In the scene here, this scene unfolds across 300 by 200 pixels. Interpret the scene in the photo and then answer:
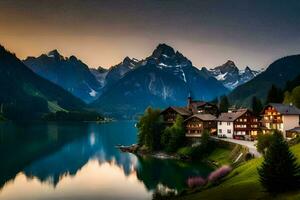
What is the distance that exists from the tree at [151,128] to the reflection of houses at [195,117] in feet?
31.9

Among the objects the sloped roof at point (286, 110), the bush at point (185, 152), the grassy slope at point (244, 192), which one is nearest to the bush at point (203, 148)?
the bush at point (185, 152)

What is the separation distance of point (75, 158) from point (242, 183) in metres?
90.5

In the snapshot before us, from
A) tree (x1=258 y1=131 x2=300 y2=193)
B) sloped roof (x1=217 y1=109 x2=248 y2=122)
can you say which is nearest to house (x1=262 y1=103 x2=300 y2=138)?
sloped roof (x1=217 y1=109 x2=248 y2=122)

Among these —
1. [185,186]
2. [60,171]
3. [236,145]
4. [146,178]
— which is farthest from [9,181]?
[236,145]

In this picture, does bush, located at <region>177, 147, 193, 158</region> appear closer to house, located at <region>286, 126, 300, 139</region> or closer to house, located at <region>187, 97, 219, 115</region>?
house, located at <region>286, 126, 300, 139</region>

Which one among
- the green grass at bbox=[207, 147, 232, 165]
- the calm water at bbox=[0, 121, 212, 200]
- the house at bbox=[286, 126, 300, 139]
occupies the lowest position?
the calm water at bbox=[0, 121, 212, 200]

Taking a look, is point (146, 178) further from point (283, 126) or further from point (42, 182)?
point (283, 126)

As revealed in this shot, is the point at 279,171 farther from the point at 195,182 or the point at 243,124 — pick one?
the point at 243,124

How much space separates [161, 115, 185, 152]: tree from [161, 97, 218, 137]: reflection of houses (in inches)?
246

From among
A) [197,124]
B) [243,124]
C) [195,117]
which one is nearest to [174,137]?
[197,124]

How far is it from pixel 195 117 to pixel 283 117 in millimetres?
30556

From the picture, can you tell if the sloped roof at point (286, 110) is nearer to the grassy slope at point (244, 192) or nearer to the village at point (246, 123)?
the village at point (246, 123)

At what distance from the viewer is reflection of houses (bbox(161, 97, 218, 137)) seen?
470 ft

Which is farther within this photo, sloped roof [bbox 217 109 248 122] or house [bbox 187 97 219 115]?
house [bbox 187 97 219 115]
